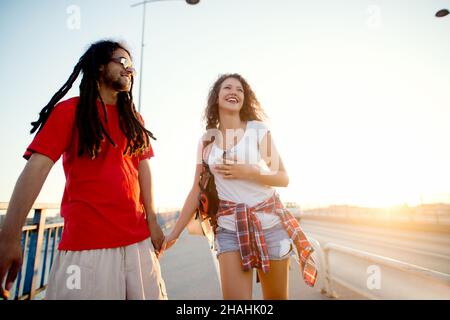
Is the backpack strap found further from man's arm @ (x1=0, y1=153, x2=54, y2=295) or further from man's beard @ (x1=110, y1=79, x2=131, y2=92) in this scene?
man's arm @ (x1=0, y1=153, x2=54, y2=295)

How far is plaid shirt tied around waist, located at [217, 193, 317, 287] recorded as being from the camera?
1.61m

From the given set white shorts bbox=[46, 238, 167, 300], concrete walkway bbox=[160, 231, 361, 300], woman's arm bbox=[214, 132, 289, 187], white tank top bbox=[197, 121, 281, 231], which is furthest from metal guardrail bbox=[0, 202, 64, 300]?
woman's arm bbox=[214, 132, 289, 187]

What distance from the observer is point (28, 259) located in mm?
3072

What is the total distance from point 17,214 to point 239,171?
1.23m

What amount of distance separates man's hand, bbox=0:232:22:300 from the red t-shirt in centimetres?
21

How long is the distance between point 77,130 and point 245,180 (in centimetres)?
111

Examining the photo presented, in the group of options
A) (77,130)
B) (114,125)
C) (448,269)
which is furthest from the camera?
(448,269)

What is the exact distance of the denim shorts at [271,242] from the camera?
165 cm

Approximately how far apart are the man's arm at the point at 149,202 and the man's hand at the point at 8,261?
68cm

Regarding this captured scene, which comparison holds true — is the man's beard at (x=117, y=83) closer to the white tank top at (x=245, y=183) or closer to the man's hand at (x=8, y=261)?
the white tank top at (x=245, y=183)
